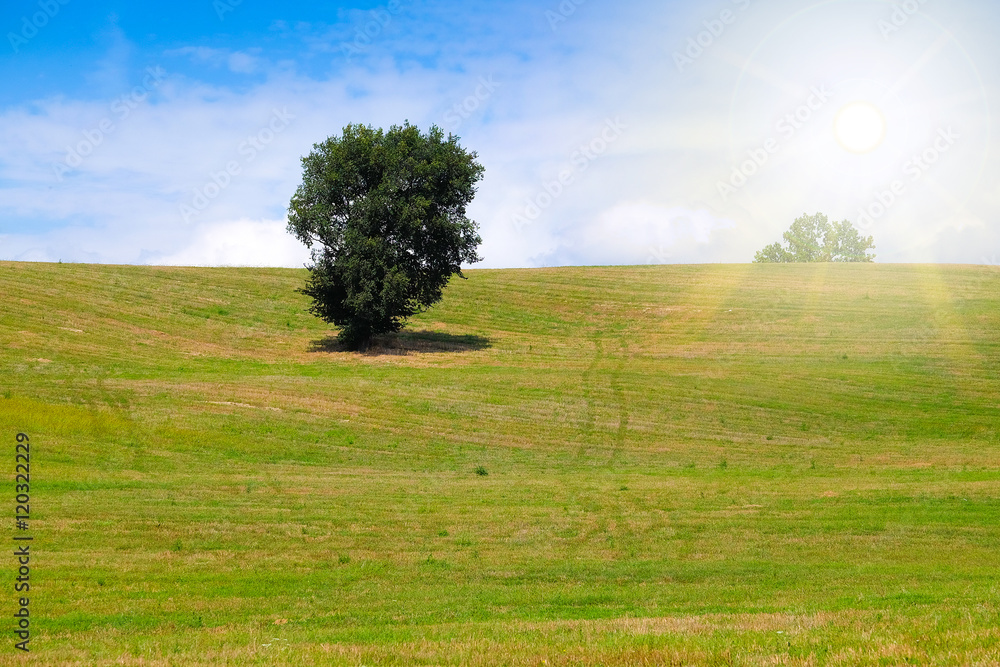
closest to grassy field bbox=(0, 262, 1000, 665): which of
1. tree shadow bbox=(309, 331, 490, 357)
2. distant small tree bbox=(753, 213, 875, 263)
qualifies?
tree shadow bbox=(309, 331, 490, 357)

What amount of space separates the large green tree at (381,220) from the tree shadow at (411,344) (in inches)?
53.7

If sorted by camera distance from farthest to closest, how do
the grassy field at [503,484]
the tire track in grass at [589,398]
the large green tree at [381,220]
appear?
the large green tree at [381,220], the tire track in grass at [589,398], the grassy field at [503,484]

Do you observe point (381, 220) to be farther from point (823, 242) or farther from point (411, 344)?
point (823, 242)

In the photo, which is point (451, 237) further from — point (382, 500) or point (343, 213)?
point (382, 500)

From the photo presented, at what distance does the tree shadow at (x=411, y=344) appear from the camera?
178ft

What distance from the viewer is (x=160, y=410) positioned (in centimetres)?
3394

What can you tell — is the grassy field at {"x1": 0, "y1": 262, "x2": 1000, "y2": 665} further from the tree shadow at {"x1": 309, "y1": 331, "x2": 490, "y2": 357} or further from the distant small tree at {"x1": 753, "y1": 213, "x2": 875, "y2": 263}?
the distant small tree at {"x1": 753, "y1": 213, "x2": 875, "y2": 263}

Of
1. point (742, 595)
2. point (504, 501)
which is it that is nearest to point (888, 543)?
point (742, 595)

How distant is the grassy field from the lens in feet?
41.1

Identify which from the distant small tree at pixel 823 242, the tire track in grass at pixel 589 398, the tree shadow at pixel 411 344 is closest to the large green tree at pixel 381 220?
the tree shadow at pixel 411 344

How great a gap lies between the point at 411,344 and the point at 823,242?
114m

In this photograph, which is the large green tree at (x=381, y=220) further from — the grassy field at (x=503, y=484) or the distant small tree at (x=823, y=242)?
the distant small tree at (x=823, y=242)

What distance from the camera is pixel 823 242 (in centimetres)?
14788

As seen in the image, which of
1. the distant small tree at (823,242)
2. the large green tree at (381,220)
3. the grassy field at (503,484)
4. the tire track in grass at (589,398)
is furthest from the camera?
the distant small tree at (823,242)
